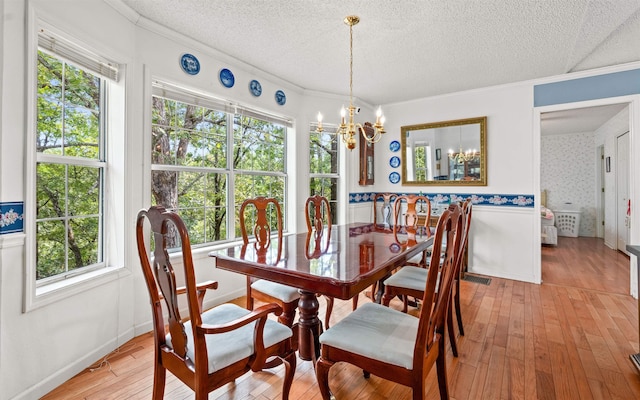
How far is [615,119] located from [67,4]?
24.1 feet

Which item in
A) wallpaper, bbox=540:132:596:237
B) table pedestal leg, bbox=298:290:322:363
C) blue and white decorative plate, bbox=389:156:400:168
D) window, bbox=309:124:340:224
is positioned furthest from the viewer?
wallpaper, bbox=540:132:596:237

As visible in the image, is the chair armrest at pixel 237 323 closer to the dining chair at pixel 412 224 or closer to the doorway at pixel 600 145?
the dining chair at pixel 412 224

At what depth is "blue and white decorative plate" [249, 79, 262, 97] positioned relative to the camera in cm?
329

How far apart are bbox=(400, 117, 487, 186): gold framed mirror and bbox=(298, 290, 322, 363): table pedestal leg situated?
3230 mm

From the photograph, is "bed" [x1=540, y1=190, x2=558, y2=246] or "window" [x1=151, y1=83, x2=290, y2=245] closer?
"window" [x1=151, y1=83, x2=290, y2=245]

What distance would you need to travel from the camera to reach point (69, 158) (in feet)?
6.26

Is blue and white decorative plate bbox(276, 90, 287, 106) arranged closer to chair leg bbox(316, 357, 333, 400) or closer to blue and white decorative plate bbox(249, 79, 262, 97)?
blue and white decorative plate bbox(249, 79, 262, 97)

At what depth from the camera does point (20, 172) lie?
1.58 meters

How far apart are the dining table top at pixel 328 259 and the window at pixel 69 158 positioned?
1045 mm

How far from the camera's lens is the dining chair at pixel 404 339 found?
120 centimetres

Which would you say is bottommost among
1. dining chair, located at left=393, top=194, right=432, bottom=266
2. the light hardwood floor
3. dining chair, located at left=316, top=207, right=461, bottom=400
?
the light hardwood floor

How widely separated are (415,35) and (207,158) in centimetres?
225

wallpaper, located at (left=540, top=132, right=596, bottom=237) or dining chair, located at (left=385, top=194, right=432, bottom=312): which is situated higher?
wallpaper, located at (left=540, top=132, right=596, bottom=237)

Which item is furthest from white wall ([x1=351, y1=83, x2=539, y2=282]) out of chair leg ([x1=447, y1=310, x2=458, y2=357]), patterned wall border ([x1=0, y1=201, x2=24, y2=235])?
patterned wall border ([x1=0, y1=201, x2=24, y2=235])
